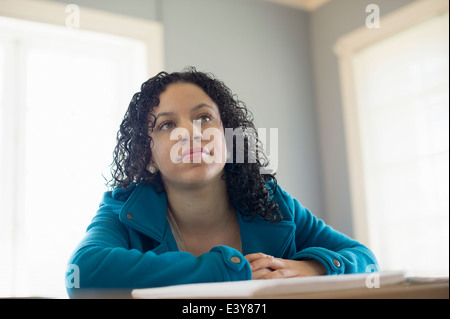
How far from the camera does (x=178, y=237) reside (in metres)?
1.16

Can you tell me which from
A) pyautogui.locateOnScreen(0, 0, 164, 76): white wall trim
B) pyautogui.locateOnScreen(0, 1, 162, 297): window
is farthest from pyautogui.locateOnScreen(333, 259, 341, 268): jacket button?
pyautogui.locateOnScreen(0, 0, 164, 76): white wall trim

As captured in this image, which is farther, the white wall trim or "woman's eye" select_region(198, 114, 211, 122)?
the white wall trim

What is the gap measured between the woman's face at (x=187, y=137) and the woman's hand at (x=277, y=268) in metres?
0.22

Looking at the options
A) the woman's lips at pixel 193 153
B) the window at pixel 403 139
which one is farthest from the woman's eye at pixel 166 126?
the window at pixel 403 139

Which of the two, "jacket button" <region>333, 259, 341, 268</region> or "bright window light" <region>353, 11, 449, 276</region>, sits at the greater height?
"bright window light" <region>353, 11, 449, 276</region>

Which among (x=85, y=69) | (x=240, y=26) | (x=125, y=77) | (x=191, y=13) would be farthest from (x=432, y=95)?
(x=85, y=69)

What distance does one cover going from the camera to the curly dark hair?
3.97 feet

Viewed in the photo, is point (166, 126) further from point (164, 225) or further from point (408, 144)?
point (408, 144)

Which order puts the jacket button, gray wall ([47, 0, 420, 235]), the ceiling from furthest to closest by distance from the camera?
→ the ceiling
gray wall ([47, 0, 420, 235])
the jacket button

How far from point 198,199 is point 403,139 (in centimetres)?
239

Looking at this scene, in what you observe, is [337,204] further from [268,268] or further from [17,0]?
[268,268]

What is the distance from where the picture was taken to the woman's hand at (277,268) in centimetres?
92

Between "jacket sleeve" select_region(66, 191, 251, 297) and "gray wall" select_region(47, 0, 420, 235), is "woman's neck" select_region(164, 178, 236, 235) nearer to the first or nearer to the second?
A: "jacket sleeve" select_region(66, 191, 251, 297)

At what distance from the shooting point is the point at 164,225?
3.67 feet
